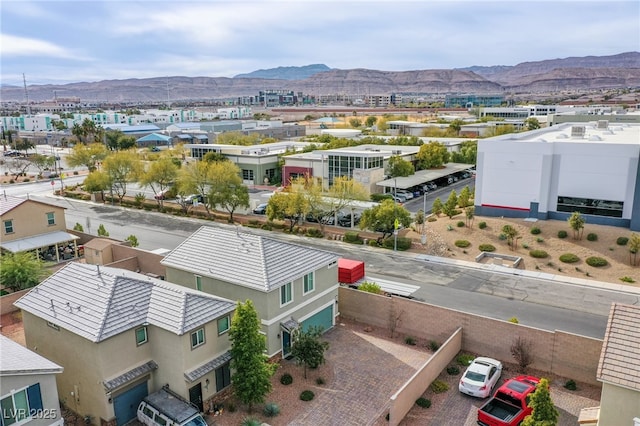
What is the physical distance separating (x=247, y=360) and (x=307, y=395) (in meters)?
3.56

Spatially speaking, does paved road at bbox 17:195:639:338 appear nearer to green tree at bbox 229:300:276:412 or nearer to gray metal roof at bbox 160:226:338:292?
gray metal roof at bbox 160:226:338:292

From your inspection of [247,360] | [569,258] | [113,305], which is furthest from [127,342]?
[569,258]

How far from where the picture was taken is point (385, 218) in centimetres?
4450

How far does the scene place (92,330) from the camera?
20031mm

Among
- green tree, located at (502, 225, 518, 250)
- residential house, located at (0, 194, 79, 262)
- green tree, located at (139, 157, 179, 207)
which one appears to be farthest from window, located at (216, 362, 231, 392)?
green tree, located at (139, 157, 179, 207)

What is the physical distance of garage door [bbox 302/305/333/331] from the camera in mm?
27234

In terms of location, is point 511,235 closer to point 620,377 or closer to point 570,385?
point 570,385

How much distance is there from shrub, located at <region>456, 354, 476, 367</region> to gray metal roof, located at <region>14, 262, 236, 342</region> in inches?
490

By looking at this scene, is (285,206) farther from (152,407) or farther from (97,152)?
(97,152)

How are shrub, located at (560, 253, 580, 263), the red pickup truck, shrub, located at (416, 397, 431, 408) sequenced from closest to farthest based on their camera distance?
1. the red pickup truck
2. shrub, located at (416, 397, 431, 408)
3. shrub, located at (560, 253, 580, 263)

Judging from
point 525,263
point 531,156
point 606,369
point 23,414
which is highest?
point 531,156

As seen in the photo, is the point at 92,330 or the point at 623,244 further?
the point at 623,244

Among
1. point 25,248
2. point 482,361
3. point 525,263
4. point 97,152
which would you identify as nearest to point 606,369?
point 482,361

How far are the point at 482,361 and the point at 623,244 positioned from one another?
2589cm
